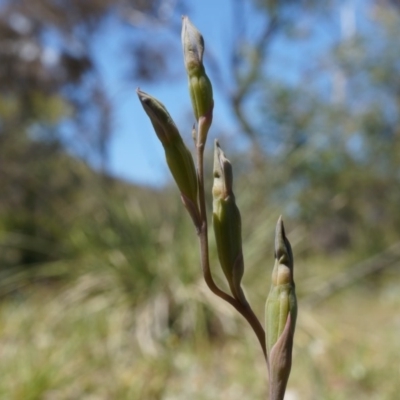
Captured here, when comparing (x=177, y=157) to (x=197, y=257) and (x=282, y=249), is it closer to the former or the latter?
(x=282, y=249)

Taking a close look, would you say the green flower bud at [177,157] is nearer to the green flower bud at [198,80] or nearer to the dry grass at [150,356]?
the green flower bud at [198,80]

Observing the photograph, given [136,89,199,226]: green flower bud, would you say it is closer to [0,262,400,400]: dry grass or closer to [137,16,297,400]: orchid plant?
[137,16,297,400]: orchid plant

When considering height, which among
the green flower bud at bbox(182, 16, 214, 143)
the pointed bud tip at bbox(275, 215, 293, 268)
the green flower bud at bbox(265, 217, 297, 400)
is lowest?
the green flower bud at bbox(265, 217, 297, 400)

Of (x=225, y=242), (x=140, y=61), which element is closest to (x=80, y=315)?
(x=225, y=242)

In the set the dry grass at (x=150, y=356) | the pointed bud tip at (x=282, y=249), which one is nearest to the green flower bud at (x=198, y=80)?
the pointed bud tip at (x=282, y=249)

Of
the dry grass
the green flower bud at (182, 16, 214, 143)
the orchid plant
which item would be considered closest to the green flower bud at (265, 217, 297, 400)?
the orchid plant
